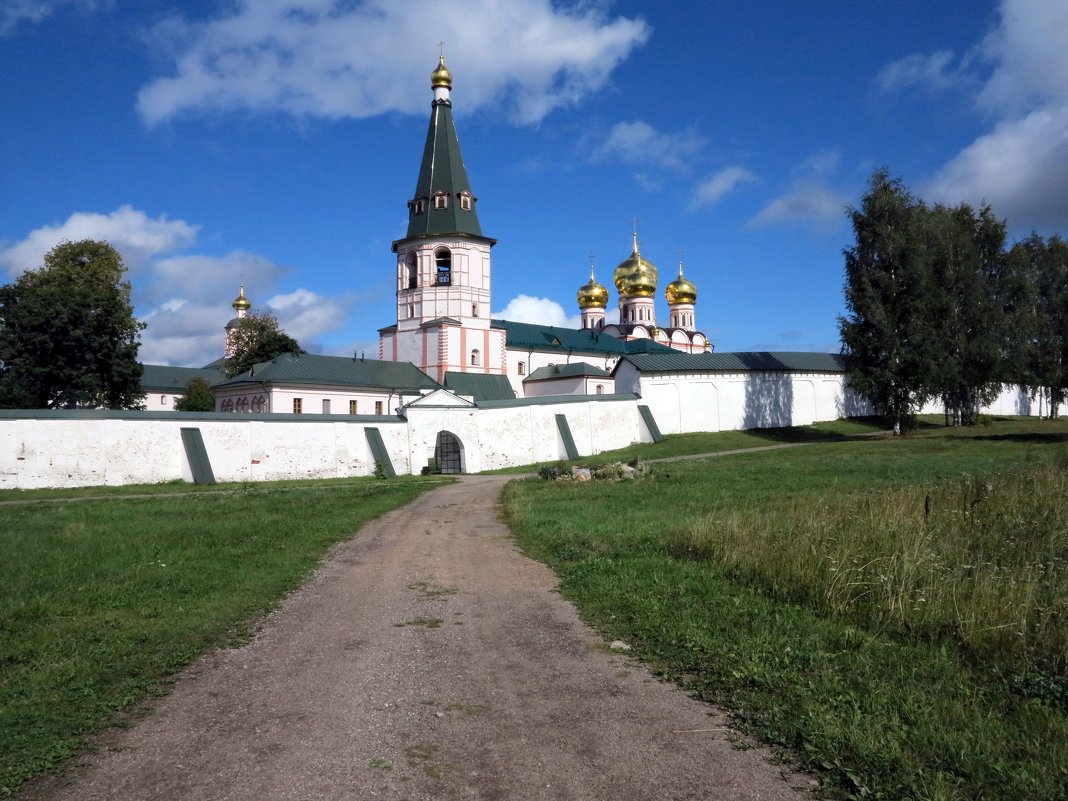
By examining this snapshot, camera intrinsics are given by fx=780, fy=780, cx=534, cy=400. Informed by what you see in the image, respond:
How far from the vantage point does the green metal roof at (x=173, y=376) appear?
8069 cm

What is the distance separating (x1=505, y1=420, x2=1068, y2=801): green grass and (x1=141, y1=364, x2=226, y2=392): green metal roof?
76.7 m

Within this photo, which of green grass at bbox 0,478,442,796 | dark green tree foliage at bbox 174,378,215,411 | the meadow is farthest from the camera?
dark green tree foliage at bbox 174,378,215,411

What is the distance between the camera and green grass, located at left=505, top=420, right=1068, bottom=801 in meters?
4.20

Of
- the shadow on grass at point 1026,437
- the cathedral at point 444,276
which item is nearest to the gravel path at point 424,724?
the shadow on grass at point 1026,437

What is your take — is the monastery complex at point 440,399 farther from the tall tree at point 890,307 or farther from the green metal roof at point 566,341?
the tall tree at point 890,307

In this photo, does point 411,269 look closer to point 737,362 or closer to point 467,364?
point 467,364

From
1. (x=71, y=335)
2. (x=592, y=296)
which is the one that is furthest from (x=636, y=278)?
(x=71, y=335)

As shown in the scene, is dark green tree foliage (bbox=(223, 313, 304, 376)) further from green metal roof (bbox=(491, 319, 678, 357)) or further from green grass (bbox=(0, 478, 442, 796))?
green grass (bbox=(0, 478, 442, 796))

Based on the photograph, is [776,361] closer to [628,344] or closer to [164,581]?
[628,344]

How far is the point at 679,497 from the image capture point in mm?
17547

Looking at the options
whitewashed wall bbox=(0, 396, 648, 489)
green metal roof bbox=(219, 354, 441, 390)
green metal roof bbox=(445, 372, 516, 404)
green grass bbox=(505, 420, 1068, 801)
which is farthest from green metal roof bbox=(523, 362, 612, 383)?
green grass bbox=(505, 420, 1068, 801)

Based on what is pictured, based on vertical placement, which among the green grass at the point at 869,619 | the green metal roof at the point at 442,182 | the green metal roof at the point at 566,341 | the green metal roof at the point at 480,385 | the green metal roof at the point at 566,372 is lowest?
the green grass at the point at 869,619

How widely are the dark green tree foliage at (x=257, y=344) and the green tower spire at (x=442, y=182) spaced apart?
1381cm

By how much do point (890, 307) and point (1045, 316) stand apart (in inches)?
533
